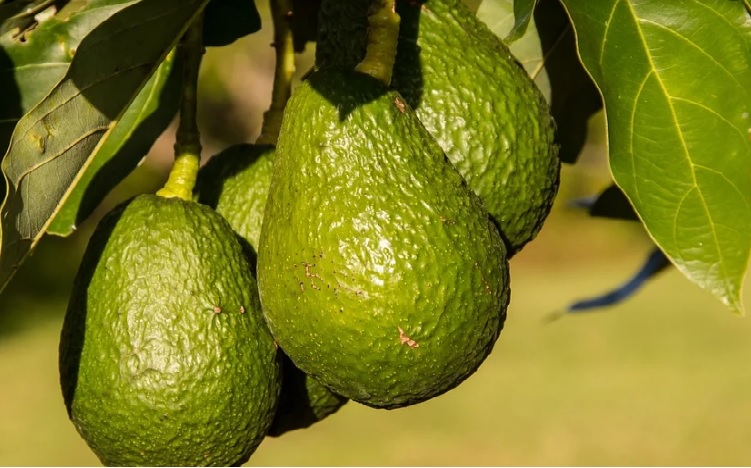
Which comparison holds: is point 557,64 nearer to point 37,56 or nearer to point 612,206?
point 612,206

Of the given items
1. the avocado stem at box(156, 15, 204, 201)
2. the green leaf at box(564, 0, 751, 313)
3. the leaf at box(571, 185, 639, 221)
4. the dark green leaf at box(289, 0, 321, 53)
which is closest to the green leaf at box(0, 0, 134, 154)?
the avocado stem at box(156, 15, 204, 201)

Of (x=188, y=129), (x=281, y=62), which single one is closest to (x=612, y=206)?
(x=281, y=62)

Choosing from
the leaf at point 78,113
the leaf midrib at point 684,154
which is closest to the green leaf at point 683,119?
the leaf midrib at point 684,154

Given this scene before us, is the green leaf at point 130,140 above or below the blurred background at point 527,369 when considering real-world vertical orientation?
above

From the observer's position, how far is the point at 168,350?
1473 millimetres

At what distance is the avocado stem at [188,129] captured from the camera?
5.40ft

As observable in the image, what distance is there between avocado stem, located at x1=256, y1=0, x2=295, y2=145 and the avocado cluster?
0.40ft

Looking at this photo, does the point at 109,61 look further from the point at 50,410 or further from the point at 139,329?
the point at 50,410

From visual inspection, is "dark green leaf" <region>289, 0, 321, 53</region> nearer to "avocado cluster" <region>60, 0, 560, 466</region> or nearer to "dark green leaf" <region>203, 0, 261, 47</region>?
"dark green leaf" <region>203, 0, 261, 47</region>

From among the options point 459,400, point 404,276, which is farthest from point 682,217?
point 459,400

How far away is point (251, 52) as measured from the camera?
8516 millimetres

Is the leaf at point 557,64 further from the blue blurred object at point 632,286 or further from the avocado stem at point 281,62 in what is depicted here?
the blue blurred object at point 632,286

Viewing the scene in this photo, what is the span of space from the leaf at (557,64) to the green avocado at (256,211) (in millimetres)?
451

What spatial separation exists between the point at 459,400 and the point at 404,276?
8.81 meters
